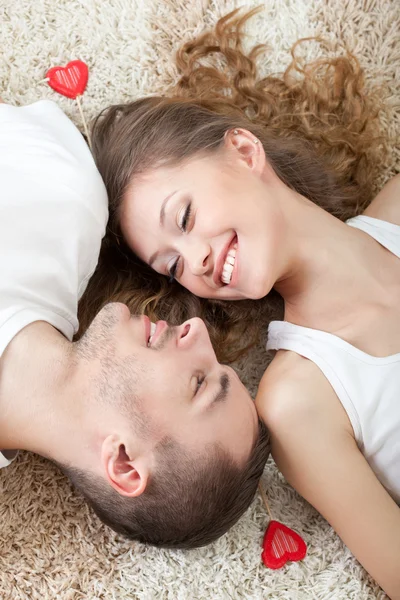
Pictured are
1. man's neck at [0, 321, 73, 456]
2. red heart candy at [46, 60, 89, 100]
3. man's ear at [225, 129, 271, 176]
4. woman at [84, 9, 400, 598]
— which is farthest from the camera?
red heart candy at [46, 60, 89, 100]

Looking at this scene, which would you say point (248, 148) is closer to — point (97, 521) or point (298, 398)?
point (298, 398)

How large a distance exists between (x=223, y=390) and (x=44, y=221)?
592 millimetres

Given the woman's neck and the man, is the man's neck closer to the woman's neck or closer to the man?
the man

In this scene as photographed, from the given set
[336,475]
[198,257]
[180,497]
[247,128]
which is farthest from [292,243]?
[180,497]

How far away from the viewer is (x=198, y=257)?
5.15 ft

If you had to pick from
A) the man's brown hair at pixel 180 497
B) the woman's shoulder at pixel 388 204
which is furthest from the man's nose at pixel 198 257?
the woman's shoulder at pixel 388 204

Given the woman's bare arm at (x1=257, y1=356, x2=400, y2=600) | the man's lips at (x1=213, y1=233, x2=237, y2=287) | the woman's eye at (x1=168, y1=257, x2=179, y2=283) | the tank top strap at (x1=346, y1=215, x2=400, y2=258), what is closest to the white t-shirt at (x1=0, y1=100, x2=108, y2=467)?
the woman's eye at (x1=168, y1=257, x2=179, y2=283)

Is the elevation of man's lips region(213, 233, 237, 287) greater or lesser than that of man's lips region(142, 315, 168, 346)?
greater

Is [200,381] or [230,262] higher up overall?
[230,262]

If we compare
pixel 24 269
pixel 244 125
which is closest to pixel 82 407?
pixel 24 269

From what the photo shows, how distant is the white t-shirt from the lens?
62.0 inches

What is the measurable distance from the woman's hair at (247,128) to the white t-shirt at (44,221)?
0.31ft

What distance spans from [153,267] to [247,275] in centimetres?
28

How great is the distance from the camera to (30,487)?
1741mm
